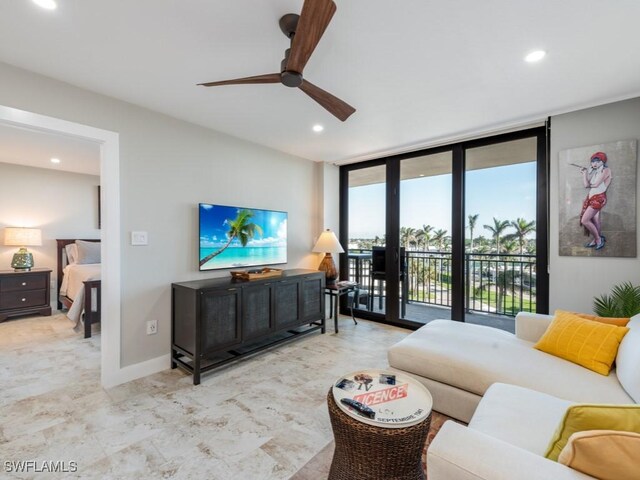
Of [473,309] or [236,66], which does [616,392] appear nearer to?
[473,309]

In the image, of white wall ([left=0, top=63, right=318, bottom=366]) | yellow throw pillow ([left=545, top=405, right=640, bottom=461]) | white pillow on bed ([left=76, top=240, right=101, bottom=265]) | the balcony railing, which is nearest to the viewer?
yellow throw pillow ([left=545, top=405, right=640, bottom=461])

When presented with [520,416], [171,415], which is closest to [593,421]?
[520,416]

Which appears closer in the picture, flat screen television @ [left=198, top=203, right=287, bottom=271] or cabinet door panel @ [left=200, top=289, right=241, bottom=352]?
cabinet door panel @ [left=200, top=289, right=241, bottom=352]

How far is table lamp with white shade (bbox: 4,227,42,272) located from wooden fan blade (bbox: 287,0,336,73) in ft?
16.4

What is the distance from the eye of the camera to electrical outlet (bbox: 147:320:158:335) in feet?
8.81

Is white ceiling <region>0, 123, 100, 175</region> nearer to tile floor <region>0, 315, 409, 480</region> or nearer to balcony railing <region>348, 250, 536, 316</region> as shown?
tile floor <region>0, 315, 409, 480</region>

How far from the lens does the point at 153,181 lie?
2699 mm

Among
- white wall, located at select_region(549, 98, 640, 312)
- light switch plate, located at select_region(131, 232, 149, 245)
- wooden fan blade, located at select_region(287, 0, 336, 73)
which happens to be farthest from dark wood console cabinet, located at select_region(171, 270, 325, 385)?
white wall, located at select_region(549, 98, 640, 312)

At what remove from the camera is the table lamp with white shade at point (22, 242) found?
4180mm

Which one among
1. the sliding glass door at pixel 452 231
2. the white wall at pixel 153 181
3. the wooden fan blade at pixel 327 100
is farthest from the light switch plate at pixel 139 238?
the sliding glass door at pixel 452 231

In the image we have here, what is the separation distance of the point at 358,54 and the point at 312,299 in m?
2.66

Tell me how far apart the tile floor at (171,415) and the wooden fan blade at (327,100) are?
6.99 ft

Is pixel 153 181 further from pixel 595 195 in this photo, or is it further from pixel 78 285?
pixel 595 195

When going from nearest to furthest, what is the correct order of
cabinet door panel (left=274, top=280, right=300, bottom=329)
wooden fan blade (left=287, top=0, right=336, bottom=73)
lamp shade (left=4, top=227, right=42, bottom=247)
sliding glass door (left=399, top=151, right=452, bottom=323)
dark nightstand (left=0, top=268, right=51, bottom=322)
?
wooden fan blade (left=287, top=0, right=336, bottom=73), cabinet door panel (left=274, top=280, right=300, bottom=329), sliding glass door (left=399, top=151, right=452, bottom=323), dark nightstand (left=0, top=268, right=51, bottom=322), lamp shade (left=4, top=227, right=42, bottom=247)
